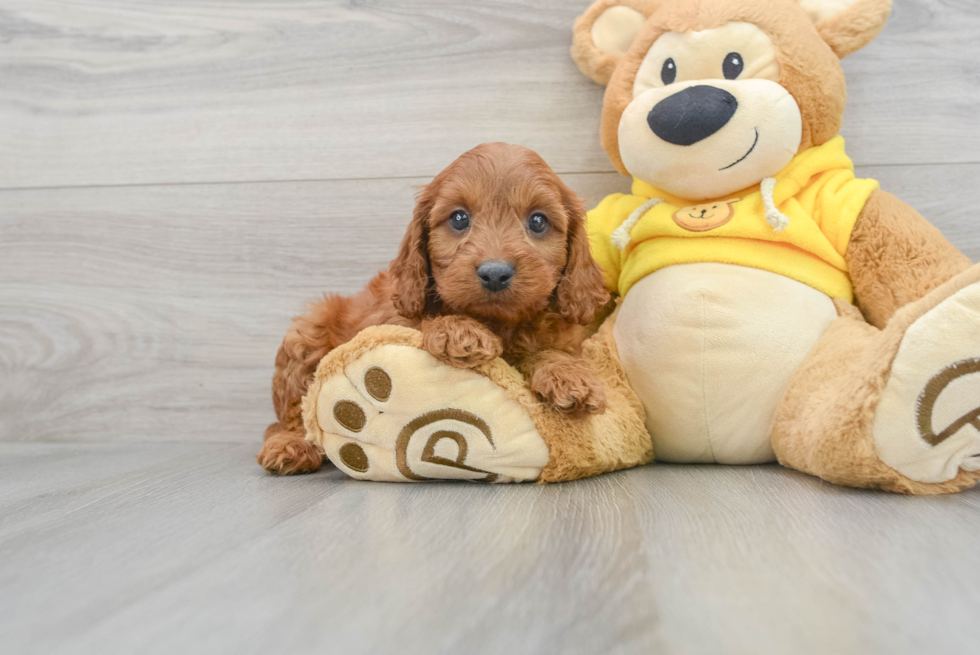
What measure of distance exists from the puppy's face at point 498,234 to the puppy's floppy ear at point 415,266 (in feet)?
0.04

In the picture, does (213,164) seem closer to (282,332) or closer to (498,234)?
(282,332)

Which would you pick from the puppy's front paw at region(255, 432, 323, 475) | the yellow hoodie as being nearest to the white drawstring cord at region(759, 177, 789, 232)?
the yellow hoodie

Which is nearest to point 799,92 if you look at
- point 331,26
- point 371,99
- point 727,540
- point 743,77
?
point 743,77

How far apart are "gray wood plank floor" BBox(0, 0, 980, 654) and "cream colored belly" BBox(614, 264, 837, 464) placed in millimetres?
102

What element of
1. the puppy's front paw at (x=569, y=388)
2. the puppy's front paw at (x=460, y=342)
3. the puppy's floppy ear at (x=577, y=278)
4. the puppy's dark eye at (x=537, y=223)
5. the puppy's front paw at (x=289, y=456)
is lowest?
the puppy's front paw at (x=289, y=456)

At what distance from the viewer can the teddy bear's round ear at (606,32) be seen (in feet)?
5.02

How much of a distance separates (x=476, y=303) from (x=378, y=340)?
0.19m

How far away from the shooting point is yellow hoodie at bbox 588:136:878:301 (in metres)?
1.35

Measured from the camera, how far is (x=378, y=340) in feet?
3.90

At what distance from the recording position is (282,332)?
186cm

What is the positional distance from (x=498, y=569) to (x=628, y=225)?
89 centimetres

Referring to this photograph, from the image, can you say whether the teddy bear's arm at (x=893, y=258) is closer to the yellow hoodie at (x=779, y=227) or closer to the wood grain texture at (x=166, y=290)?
the yellow hoodie at (x=779, y=227)

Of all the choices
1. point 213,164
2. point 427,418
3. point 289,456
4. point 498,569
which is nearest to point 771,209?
point 427,418

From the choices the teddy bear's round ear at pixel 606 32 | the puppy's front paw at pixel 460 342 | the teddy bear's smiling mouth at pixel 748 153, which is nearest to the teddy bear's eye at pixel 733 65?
the teddy bear's smiling mouth at pixel 748 153
